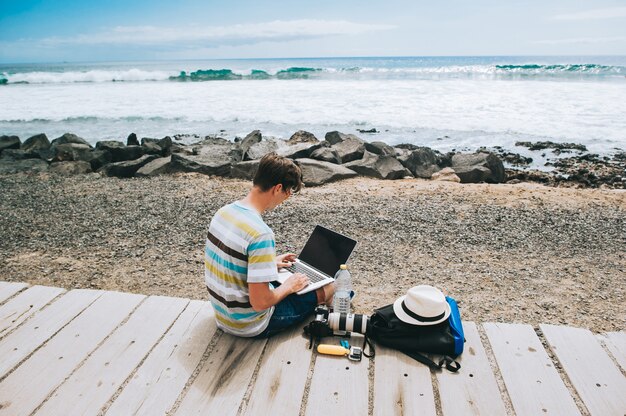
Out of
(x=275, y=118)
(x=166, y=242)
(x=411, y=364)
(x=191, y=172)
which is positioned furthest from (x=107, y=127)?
(x=411, y=364)

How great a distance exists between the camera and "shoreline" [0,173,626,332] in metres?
4.58

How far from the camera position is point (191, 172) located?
927cm

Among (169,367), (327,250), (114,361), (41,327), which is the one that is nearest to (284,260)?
(327,250)

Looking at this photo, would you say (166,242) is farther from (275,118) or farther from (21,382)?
(275,118)

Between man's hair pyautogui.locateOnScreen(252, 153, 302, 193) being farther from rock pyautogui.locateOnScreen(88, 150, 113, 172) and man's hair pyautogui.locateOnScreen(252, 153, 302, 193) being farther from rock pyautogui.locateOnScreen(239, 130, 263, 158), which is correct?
rock pyautogui.locateOnScreen(88, 150, 113, 172)

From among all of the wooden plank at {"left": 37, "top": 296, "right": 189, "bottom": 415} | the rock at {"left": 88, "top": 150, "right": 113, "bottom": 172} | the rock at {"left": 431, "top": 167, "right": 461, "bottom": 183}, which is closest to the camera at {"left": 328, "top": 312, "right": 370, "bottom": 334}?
the wooden plank at {"left": 37, "top": 296, "right": 189, "bottom": 415}

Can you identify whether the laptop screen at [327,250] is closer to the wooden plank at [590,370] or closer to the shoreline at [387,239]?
the shoreline at [387,239]

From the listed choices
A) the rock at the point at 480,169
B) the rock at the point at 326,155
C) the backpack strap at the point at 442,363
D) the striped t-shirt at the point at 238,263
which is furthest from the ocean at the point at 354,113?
the striped t-shirt at the point at 238,263

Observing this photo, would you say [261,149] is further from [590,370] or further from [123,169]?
[590,370]

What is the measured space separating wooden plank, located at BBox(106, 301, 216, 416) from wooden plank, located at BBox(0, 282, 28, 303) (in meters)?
1.49

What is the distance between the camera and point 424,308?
2721 millimetres

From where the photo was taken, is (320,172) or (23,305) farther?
(320,172)

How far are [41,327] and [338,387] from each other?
2.11 meters

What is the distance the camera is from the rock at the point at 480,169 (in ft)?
29.9
